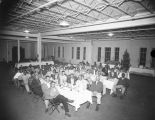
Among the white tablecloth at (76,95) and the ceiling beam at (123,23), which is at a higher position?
the ceiling beam at (123,23)

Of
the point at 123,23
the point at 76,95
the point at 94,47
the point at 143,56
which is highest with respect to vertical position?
the point at 123,23

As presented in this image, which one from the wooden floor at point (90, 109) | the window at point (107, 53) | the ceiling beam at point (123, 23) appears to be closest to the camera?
the wooden floor at point (90, 109)

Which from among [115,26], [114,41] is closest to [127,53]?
[114,41]

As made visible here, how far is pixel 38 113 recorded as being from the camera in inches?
193

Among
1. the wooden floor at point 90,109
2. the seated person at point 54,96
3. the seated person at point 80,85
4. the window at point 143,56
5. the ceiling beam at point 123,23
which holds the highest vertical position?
the ceiling beam at point 123,23

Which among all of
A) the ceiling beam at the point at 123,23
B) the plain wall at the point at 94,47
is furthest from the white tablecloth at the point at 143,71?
the ceiling beam at the point at 123,23

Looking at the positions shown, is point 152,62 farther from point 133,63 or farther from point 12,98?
point 12,98

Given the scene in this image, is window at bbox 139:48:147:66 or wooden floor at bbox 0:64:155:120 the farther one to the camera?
window at bbox 139:48:147:66

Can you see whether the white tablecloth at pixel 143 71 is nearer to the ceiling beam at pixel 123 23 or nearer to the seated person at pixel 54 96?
the ceiling beam at pixel 123 23

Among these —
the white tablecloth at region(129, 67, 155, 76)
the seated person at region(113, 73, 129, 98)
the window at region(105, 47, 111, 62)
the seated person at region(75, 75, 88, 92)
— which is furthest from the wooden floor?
the window at region(105, 47, 111, 62)

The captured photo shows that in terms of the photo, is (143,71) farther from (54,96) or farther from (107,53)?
(54,96)

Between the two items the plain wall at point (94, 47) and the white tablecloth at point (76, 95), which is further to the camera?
the plain wall at point (94, 47)

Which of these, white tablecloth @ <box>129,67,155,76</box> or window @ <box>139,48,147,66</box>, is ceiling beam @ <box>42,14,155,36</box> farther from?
window @ <box>139,48,147,66</box>

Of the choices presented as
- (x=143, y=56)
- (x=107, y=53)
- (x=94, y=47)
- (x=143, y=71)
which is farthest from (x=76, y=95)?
(x=94, y=47)
